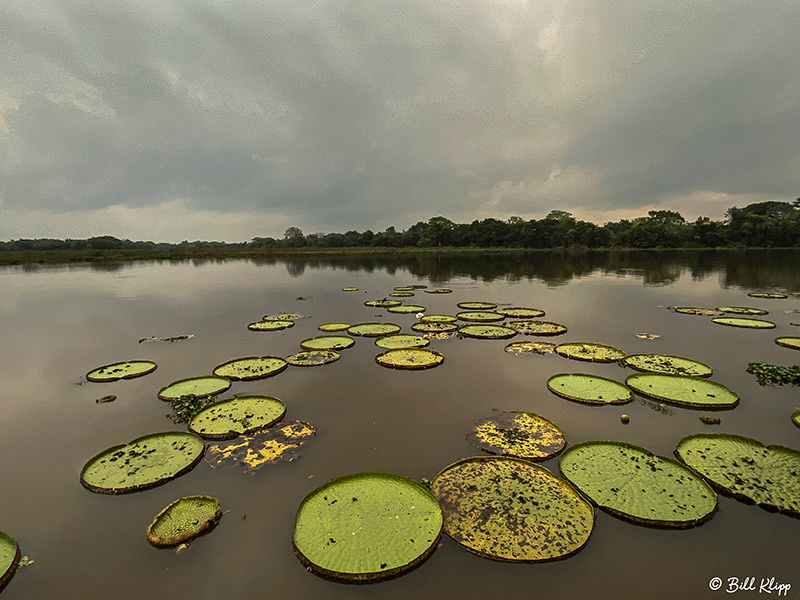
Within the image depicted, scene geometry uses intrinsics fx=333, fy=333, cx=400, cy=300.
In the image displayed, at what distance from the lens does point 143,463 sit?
4.40m

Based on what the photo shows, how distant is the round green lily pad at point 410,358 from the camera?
7.96 metres

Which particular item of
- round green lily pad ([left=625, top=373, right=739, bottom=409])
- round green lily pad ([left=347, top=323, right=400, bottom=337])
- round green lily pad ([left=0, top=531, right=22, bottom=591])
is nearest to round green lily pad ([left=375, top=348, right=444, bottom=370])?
round green lily pad ([left=347, top=323, right=400, bottom=337])

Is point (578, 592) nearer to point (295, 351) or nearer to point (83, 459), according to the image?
point (83, 459)

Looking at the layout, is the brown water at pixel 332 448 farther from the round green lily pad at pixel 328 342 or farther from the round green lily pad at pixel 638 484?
the round green lily pad at pixel 328 342

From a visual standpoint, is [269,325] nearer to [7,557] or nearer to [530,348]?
[530,348]

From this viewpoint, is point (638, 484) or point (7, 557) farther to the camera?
point (638, 484)

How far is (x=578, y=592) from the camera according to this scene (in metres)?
2.76

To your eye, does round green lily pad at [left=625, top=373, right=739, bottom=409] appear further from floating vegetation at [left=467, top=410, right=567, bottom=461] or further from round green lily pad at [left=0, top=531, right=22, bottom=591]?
round green lily pad at [left=0, top=531, right=22, bottom=591]

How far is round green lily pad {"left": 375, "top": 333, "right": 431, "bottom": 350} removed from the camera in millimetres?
9547

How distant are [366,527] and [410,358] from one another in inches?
204

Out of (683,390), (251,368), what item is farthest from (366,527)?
(683,390)

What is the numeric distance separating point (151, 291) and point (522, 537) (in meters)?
25.0

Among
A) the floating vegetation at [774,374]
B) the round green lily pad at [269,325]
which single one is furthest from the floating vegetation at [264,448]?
the floating vegetation at [774,374]

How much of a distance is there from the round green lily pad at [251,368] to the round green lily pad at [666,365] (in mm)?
8153
